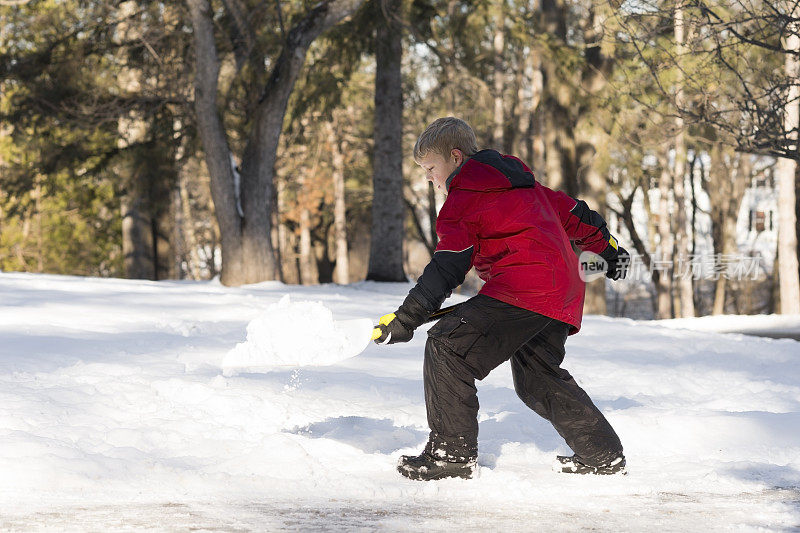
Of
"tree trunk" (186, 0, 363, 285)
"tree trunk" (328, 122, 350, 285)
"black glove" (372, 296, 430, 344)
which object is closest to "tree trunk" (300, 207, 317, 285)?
"tree trunk" (328, 122, 350, 285)

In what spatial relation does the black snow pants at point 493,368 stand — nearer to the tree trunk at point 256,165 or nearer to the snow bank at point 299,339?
the snow bank at point 299,339

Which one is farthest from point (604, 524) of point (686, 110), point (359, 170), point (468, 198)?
point (359, 170)

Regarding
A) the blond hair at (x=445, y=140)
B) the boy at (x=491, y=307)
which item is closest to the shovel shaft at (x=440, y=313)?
the boy at (x=491, y=307)

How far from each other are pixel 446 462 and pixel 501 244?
922 millimetres

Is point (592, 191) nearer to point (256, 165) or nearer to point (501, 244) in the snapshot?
point (256, 165)

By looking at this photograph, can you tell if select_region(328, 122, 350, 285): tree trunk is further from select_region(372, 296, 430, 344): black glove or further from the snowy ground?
select_region(372, 296, 430, 344): black glove

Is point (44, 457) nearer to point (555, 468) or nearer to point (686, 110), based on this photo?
point (555, 468)

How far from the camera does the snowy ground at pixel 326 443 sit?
9.33 ft

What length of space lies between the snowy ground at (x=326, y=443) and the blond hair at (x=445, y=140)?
1019mm

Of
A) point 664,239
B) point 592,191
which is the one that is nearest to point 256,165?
point 592,191

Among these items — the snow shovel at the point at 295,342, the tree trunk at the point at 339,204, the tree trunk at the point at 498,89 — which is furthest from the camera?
the tree trunk at the point at 339,204

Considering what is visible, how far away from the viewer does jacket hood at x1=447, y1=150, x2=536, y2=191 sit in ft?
10.6

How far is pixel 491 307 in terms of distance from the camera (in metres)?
3.29

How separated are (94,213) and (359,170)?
9.81 m
